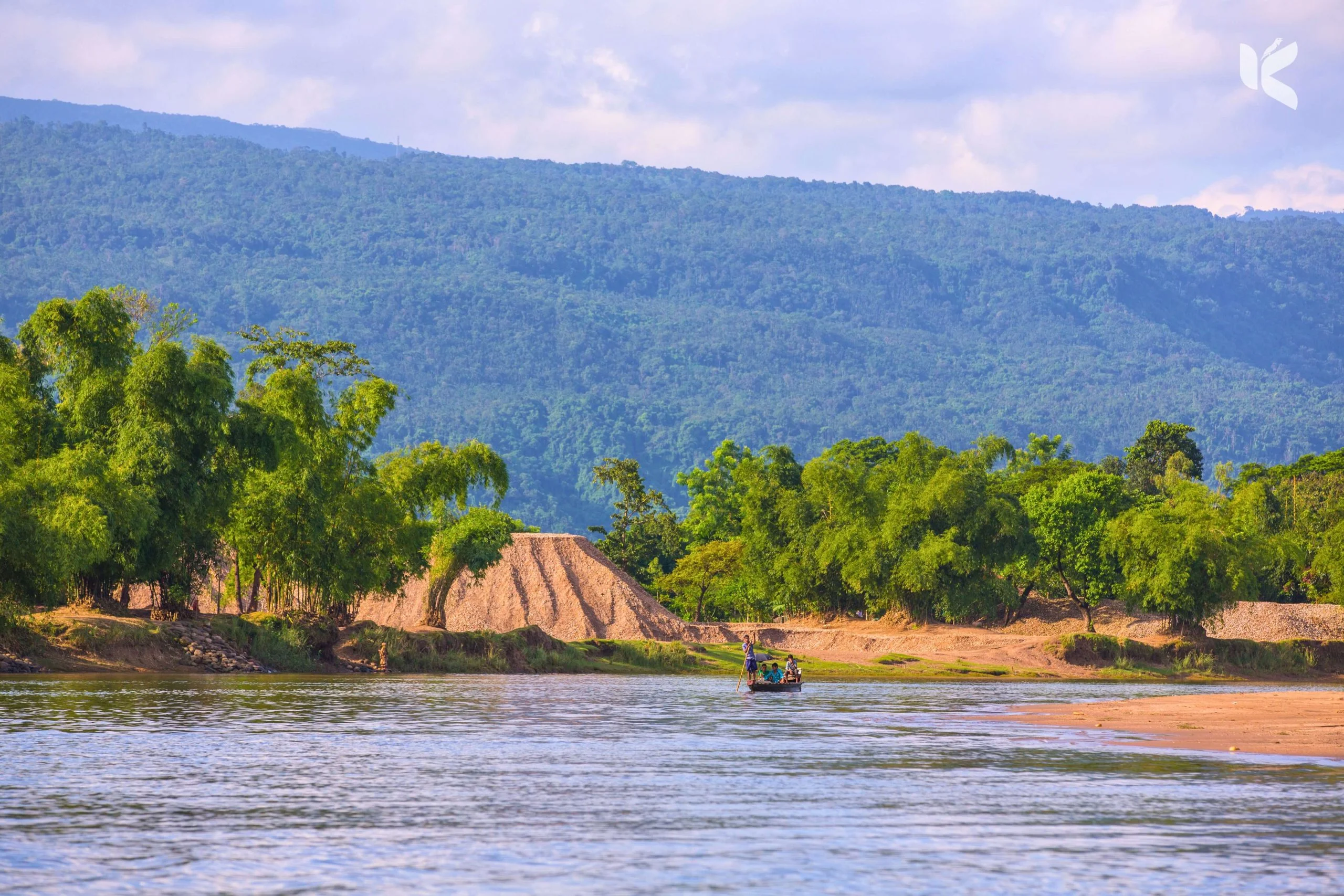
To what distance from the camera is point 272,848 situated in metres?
18.8

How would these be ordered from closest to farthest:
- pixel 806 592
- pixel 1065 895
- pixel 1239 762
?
pixel 1065 895 → pixel 1239 762 → pixel 806 592

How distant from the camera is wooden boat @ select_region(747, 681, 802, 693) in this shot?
5869 centimetres

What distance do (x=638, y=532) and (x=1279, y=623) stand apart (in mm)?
54196

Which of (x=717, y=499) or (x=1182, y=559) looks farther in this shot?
(x=717, y=499)

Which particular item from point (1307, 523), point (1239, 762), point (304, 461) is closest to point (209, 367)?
point (304, 461)

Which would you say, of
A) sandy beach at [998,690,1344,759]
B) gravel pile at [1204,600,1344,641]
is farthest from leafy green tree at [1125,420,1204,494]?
sandy beach at [998,690,1344,759]

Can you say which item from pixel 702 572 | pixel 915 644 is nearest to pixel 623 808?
pixel 915 644

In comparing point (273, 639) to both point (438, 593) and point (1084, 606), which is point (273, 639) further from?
point (1084, 606)

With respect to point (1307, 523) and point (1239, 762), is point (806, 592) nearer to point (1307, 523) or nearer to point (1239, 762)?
point (1307, 523)

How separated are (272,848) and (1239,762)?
64.4ft

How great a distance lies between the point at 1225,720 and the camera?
4075 centimetres

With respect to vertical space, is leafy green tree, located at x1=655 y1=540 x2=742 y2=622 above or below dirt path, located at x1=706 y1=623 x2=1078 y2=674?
above

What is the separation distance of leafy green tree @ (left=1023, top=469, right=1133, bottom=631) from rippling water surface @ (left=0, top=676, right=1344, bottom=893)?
59804 millimetres

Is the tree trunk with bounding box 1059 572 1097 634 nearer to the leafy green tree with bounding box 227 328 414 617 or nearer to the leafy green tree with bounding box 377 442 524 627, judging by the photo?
the leafy green tree with bounding box 377 442 524 627
